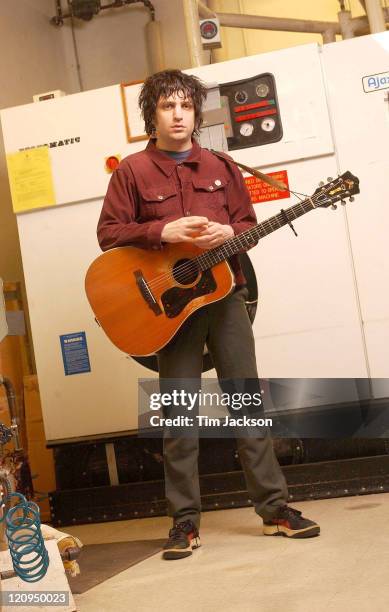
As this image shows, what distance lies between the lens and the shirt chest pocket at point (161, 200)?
2744 millimetres

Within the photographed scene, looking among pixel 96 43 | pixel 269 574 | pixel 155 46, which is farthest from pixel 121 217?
pixel 96 43

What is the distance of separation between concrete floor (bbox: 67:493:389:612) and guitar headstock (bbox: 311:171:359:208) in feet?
3.29

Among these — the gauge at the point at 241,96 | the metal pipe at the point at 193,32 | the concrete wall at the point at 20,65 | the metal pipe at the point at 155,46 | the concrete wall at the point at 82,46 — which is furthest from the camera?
the metal pipe at the point at 155,46

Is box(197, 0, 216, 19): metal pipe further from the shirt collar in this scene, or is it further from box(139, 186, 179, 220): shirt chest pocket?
box(139, 186, 179, 220): shirt chest pocket

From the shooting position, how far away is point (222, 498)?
3375mm

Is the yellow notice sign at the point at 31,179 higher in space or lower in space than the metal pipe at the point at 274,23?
lower

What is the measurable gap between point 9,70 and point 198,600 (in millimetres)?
3420

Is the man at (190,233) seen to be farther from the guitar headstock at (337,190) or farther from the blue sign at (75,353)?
the blue sign at (75,353)

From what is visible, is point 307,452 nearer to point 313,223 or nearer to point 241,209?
point 313,223

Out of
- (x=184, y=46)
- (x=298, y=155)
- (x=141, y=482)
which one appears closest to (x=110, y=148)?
(x=298, y=155)

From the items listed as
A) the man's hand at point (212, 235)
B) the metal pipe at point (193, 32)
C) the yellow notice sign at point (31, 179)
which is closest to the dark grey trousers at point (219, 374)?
the man's hand at point (212, 235)

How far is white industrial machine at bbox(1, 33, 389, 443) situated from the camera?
3.30 m

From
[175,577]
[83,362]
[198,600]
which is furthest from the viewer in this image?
[83,362]

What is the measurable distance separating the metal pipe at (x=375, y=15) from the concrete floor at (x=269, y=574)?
2122mm
